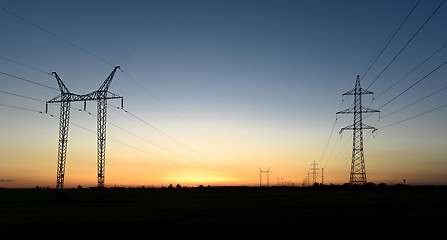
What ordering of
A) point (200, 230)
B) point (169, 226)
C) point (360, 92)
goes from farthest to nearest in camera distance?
point (360, 92)
point (169, 226)
point (200, 230)

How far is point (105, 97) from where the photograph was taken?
257 feet

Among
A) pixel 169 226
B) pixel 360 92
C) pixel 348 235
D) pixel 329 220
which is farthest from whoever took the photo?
pixel 360 92

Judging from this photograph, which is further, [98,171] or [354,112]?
[354,112]

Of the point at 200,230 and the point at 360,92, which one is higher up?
the point at 360,92

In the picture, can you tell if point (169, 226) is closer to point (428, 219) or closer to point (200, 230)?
point (200, 230)

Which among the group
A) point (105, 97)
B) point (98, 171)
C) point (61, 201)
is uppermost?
point (105, 97)

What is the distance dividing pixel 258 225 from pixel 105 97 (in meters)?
49.7

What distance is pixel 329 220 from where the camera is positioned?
39.0 m

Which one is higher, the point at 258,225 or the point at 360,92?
the point at 360,92

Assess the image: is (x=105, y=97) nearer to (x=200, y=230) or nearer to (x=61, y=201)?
(x=61, y=201)

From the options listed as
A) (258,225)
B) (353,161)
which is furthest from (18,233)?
(353,161)

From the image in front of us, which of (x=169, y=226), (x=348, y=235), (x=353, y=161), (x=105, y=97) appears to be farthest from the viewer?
(x=353, y=161)

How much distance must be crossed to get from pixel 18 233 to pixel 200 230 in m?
11.9

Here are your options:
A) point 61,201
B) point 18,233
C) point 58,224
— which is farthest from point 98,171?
point 18,233
